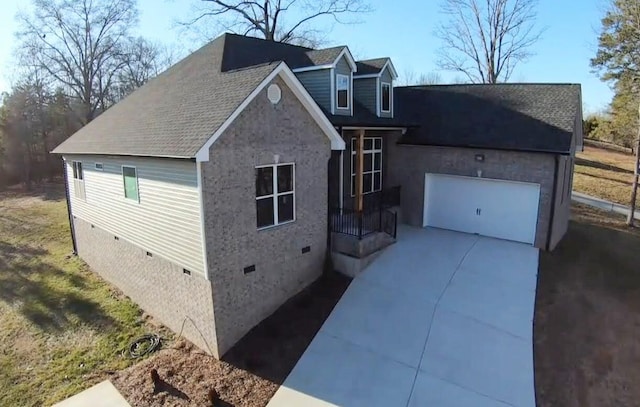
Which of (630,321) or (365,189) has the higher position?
(365,189)

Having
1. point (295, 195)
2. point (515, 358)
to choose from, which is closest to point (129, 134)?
point (295, 195)

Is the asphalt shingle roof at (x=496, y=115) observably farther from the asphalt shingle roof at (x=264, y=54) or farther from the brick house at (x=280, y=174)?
the asphalt shingle roof at (x=264, y=54)

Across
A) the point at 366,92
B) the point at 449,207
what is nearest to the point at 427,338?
the point at 449,207

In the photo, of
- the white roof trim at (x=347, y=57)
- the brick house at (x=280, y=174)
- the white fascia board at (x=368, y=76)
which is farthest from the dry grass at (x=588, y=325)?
the white roof trim at (x=347, y=57)

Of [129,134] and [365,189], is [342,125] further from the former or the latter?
[129,134]

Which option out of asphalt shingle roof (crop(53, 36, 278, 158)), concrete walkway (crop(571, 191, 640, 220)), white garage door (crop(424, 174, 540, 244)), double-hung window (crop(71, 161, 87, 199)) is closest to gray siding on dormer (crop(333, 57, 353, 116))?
asphalt shingle roof (crop(53, 36, 278, 158))

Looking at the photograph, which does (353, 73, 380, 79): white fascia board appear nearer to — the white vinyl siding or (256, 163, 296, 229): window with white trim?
(256, 163, 296, 229): window with white trim
